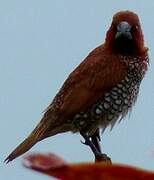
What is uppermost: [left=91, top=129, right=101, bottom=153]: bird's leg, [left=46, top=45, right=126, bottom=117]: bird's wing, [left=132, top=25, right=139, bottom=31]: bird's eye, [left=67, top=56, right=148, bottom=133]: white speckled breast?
[left=132, top=25, right=139, bottom=31]: bird's eye

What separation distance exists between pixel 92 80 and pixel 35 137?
678mm

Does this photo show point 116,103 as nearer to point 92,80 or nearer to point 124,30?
point 92,80

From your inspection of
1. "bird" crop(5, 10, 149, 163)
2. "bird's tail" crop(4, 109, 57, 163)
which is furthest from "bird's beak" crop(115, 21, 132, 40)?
"bird's tail" crop(4, 109, 57, 163)

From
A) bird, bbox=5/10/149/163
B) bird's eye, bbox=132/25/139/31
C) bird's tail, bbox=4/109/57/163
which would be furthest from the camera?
bird, bbox=5/10/149/163

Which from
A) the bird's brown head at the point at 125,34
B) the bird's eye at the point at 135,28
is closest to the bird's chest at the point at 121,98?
the bird's brown head at the point at 125,34

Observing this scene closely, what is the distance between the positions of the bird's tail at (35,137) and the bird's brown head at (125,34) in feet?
2.48

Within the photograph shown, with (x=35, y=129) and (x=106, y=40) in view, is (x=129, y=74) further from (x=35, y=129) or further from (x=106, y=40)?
(x=35, y=129)

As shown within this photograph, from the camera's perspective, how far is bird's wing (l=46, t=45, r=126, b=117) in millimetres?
4695

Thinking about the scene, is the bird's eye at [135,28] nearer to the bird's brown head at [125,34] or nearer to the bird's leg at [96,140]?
the bird's brown head at [125,34]

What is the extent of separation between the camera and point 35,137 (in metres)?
4.43

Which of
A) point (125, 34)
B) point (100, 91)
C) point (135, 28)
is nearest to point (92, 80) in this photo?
point (100, 91)

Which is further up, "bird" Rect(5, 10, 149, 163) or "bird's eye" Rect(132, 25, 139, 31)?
"bird's eye" Rect(132, 25, 139, 31)

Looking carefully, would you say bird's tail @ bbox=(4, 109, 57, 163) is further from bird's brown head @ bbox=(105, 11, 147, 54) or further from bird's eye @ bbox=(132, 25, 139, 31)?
bird's eye @ bbox=(132, 25, 139, 31)

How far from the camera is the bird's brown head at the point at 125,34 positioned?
13.5ft
